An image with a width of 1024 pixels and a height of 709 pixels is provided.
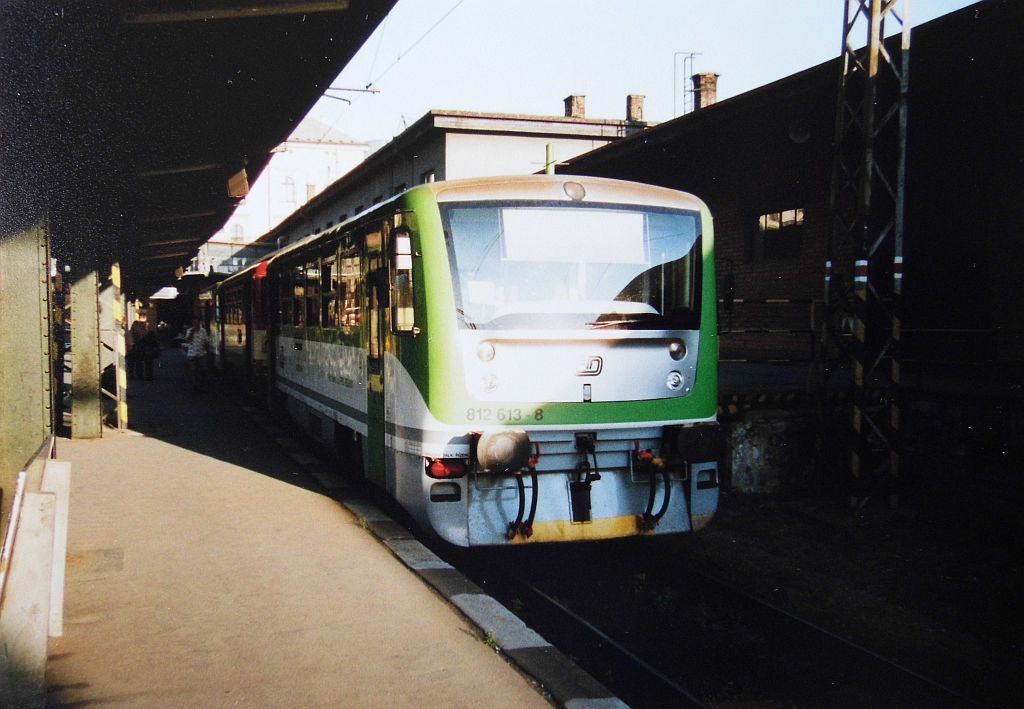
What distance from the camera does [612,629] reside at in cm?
570

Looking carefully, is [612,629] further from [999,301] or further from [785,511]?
[999,301]

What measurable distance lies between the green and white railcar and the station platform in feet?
2.53

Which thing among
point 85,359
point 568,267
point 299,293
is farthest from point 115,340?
point 568,267

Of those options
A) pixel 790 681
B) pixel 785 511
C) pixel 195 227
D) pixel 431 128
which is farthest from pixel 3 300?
pixel 431 128

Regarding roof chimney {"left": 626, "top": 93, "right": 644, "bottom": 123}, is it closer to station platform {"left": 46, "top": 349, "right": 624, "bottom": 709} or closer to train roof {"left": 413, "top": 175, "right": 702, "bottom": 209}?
station platform {"left": 46, "top": 349, "right": 624, "bottom": 709}

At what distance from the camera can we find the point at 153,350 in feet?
77.0

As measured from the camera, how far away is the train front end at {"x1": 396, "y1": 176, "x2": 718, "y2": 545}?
6078 millimetres

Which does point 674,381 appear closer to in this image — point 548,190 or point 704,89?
point 548,190

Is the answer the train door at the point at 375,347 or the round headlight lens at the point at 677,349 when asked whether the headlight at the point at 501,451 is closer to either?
the round headlight lens at the point at 677,349

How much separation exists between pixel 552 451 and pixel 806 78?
289 inches

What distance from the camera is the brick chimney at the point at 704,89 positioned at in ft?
81.2

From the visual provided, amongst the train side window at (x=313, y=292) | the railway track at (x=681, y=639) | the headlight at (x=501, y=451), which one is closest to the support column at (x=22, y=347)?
the headlight at (x=501, y=451)

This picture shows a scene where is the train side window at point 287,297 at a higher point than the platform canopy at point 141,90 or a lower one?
lower

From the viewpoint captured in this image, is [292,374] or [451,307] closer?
[451,307]
